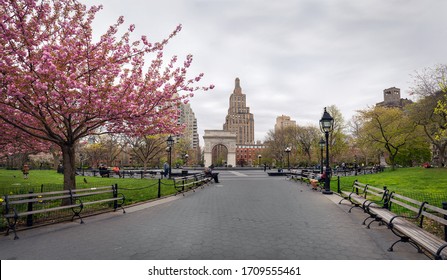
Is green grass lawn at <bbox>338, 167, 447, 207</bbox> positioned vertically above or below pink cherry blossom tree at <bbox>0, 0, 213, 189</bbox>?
below

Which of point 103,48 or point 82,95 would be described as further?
point 103,48

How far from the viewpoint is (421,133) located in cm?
3469

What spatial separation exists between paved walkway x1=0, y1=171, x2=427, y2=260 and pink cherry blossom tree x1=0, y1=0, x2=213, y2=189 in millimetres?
3842

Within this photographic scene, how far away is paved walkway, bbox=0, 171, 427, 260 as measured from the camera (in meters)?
5.24

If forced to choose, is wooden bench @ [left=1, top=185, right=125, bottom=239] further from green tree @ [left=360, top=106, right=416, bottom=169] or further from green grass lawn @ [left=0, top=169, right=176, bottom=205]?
green tree @ [left=360, top=106, right=416, bottom=169]

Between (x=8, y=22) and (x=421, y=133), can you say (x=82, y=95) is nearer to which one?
(x=8, y=22)

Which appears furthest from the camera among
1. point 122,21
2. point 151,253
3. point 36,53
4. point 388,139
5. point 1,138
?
point 388,139

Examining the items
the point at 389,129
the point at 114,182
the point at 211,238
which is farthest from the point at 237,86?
the point at 211,238

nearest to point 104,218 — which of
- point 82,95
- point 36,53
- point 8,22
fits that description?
point 82,95

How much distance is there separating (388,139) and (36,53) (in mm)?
39579

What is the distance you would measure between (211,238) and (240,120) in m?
157

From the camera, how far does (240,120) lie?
162 meters

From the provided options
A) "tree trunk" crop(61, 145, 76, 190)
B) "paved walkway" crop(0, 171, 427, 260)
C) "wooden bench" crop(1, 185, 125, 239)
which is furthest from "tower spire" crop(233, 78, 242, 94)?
"paved walkway" crop(0, 171, 427, 260)

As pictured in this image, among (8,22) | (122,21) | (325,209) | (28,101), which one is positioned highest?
(122,21)
